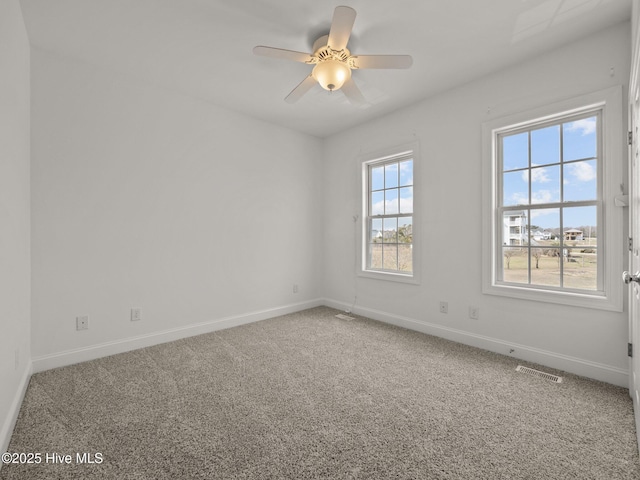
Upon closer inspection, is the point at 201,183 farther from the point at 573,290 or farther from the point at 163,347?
the point at 573,290

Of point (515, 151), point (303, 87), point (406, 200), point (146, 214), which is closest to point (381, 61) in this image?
point (303, 87)

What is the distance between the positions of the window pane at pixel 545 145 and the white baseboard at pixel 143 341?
A: 331 cm

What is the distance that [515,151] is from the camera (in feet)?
9.30

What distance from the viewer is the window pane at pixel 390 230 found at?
3.89m

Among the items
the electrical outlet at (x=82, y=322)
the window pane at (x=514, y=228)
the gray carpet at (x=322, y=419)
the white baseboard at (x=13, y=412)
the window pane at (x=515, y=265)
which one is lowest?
the gray carpet at (x=322, y=419)

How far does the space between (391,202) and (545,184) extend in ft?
5.45

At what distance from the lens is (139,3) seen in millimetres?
1998

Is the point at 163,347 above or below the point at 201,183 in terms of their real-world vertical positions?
below

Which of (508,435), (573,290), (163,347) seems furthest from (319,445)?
(573,290)

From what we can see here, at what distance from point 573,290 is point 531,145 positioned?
1.32 meters

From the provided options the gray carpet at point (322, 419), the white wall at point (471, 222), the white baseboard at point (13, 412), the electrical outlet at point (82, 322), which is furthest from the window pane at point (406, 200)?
the white baseboard at point (13, 412)

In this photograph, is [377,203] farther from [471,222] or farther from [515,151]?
[515,151]

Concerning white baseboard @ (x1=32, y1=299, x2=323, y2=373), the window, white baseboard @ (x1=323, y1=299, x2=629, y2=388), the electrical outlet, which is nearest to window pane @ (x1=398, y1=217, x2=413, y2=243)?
the window

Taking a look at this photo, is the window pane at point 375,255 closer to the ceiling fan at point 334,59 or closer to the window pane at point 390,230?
the window pane at point 390,230
